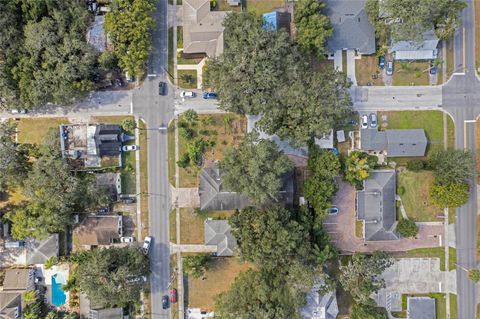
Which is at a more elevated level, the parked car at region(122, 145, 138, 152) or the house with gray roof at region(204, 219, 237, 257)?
the parked car at region(122, 145, 138, 152)

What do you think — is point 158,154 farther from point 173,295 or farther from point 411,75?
point 411,75

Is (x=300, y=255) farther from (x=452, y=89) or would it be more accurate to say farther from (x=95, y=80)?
(x=95, y=80)

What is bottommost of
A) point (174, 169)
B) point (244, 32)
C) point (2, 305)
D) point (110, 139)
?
point (2, 305)

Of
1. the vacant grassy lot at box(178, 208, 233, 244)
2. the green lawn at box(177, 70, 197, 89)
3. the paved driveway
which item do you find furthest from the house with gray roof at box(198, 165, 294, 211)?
the green lawn at box(177, 70, 197, 89)

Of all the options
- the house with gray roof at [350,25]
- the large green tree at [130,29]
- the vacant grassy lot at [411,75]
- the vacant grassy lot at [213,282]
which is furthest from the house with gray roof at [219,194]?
the vacant grassy lot at [411,75]

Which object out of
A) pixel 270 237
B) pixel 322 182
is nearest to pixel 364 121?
pixel 322 182

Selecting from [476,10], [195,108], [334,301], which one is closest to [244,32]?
[195,108]

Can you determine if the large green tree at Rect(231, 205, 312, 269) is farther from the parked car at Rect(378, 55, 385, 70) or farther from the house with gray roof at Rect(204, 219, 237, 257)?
the parked car at Rect(378, 55, 385, 70)
